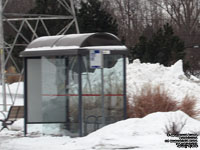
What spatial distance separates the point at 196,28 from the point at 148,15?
562 centimetres

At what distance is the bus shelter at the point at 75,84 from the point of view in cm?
1371

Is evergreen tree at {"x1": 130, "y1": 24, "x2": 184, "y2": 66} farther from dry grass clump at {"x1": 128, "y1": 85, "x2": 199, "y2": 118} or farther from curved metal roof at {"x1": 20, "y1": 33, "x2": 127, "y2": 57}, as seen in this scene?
curved metal roof at {"x1": 20, "y1": 33, "x2": 127, "y2": 57}

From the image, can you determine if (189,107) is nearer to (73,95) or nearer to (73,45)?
(73,95)

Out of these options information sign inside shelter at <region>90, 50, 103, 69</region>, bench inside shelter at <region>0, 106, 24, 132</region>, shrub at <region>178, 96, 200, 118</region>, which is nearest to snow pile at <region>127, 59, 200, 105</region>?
bench inside shelter at <region>0, 106, 24, 132</region>

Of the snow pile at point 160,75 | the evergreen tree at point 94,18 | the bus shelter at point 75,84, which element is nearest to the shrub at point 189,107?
the bus shelter at point 75,84

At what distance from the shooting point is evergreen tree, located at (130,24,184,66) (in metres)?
36.6

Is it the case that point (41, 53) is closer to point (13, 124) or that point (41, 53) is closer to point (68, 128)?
point (68, 128)

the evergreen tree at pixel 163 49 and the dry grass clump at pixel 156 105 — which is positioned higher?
the evergreen tree at pixel 163 49

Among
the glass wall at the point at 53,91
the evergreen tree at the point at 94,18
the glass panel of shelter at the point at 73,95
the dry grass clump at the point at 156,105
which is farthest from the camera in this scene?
the evergreen tree at the point at 94,18

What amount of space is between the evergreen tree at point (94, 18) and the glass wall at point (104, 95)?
75.1 ft

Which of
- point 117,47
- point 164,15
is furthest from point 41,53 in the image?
point 164,15

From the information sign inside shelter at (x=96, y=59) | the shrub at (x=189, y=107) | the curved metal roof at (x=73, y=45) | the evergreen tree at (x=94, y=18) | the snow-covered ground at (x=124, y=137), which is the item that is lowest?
the snow-covered ground at (x=124, y=137)

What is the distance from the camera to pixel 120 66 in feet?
46.9

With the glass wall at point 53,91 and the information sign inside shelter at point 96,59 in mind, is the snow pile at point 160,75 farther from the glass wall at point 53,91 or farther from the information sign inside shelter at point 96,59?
the information sign inside shelter at point 96,59
